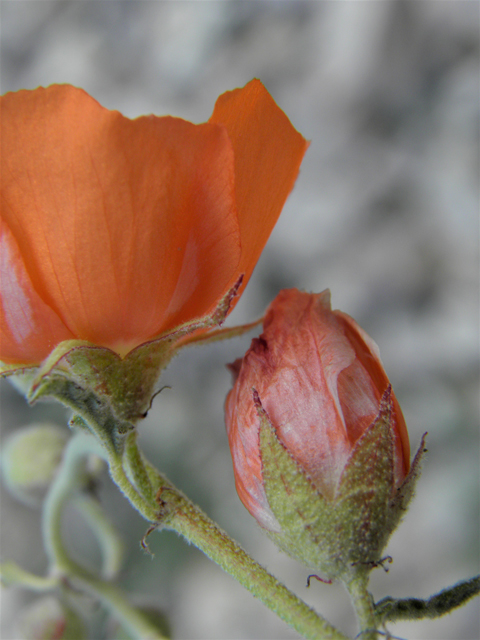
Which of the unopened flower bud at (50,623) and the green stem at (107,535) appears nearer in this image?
the unopened flower bud at (50,623)

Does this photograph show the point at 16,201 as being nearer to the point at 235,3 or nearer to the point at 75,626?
the point at 75,626

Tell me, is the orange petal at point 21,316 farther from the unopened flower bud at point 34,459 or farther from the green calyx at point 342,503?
the unopened flower bud at point 34,459

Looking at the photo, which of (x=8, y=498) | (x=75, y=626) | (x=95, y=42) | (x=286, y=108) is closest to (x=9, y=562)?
(x=75, y=626)

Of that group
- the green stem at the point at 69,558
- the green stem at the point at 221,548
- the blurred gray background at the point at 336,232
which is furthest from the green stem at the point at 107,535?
the blurred gray background at the point at 336,232

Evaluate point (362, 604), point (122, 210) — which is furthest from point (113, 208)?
point (362, 604)

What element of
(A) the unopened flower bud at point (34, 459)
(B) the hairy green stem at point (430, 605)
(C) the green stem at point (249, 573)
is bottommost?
(B) the hairy green stem at point (430, 605)

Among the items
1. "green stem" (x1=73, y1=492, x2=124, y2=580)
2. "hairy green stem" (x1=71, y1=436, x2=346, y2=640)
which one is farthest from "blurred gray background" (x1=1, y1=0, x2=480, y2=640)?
"hairy green stem" (x1=71, y1=436, x2=346, y2=640)

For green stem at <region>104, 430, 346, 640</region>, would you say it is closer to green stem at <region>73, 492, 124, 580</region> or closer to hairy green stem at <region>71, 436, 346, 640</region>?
hairy green stem at <region>71, 436, 346, 640</region>

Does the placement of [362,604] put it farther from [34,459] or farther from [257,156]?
[34,459]
